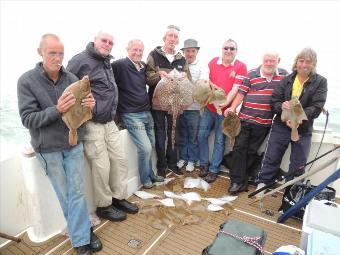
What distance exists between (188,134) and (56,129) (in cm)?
266

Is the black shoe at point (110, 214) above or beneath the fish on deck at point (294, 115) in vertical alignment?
beneath

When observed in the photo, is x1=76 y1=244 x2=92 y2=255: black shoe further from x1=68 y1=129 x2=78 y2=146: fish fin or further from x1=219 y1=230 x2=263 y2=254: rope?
x1=219 y1=230 x2=263 y2=254: rope

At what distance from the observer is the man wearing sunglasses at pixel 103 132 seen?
3.02 m

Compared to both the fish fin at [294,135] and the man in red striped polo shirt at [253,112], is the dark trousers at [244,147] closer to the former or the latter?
the man in red striped polo shirt at [253,112]

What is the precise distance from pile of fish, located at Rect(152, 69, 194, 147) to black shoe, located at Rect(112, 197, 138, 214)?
1.31 m

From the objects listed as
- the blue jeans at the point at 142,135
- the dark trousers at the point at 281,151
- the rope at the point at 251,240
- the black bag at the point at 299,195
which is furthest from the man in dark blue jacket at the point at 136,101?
the rope at the point at 251,240

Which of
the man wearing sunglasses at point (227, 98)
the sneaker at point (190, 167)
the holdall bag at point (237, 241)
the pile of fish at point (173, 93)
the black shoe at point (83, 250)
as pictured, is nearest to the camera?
the holdall bag at point (237, 241)

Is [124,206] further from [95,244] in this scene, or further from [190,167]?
[190,167]

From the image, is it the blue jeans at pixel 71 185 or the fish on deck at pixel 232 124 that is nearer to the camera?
the blue jeans at pixel 71 185

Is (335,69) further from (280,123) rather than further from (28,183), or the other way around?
(28,183)

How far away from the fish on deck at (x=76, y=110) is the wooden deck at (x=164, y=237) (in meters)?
1.25

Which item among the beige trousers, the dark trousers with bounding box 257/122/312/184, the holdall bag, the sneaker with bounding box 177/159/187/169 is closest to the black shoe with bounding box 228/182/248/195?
the dark trousers with bounding box 257/122/312/184

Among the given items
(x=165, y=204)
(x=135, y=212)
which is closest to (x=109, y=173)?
(x=135, y=212)

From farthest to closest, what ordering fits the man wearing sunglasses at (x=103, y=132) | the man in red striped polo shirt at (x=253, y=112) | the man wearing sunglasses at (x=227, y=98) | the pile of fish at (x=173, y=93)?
the man wearing sunglasses at (x=227, y=98), the man in red striped polo shirt at (x=253, y=112), the pile of fish at (x=173, y=93), the man wearing sunglasses at (x=103, y=132)
